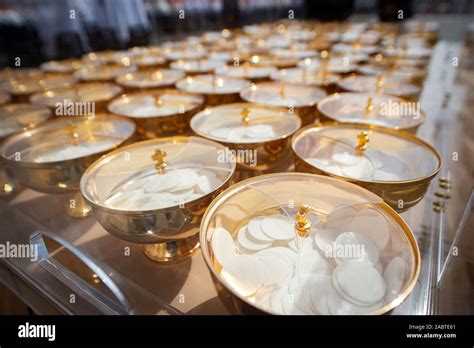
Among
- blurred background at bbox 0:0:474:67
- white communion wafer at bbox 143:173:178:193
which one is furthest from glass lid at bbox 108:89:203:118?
blurred background at bbox 0:0:474:67

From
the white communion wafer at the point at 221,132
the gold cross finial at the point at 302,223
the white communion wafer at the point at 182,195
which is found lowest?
the gold cross finial at the point at 302,223

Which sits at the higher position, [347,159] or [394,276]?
[347,159]

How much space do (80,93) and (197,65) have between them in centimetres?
72

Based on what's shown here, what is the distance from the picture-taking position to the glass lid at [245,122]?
3.11 feet

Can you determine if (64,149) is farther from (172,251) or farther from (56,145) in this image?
(172,251)

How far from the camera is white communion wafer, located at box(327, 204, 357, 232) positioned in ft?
1.98

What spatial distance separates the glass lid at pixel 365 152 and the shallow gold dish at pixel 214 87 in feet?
1.59

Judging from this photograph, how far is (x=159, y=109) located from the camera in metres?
1.21

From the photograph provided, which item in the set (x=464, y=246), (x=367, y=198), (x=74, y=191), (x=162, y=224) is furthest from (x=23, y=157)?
(x=464, y=246)

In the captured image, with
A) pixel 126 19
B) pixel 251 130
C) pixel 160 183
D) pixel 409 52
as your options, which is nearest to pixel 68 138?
pixel 160 183

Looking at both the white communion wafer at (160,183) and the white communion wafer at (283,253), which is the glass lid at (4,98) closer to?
the white communion wafer at (160,183)

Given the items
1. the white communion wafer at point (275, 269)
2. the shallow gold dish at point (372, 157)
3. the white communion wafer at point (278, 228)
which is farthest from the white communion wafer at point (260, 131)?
the white communion wafer at point (275, 269)

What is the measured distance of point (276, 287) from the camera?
52 centimetres
